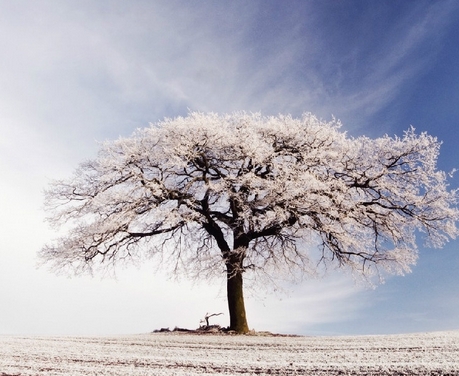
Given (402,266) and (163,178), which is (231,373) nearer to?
(163,178)

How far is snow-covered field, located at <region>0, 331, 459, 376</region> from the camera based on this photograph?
291 inches

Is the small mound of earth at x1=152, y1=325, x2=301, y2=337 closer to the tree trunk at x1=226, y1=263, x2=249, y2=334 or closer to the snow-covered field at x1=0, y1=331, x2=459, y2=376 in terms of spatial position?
the tree trunk at x1=226, y1=263, x2=249, y2=334

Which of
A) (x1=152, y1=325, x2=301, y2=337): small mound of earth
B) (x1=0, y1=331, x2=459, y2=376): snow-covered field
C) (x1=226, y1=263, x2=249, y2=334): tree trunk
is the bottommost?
(x1=0, y1=331, x2=459, y2=376): snow-covered field

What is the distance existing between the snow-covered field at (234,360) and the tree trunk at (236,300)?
5647 mm

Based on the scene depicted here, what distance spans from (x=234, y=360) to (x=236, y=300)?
908 cm

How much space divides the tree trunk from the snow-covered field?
5.65 metres

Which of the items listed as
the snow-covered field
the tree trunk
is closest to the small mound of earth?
the tree trunk

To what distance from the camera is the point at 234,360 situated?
873cm

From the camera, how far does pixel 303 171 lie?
1797cm

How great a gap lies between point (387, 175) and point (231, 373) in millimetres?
13967

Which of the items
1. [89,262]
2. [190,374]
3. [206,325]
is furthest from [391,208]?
[190,374]

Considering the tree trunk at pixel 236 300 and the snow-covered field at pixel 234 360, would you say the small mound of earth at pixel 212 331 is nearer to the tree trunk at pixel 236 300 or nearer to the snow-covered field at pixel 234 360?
the tree trunk at pixel 236 300

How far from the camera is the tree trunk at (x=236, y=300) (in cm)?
1741

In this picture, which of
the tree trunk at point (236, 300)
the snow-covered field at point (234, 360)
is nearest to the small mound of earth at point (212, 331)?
the tree trunk at point (236, 300)
